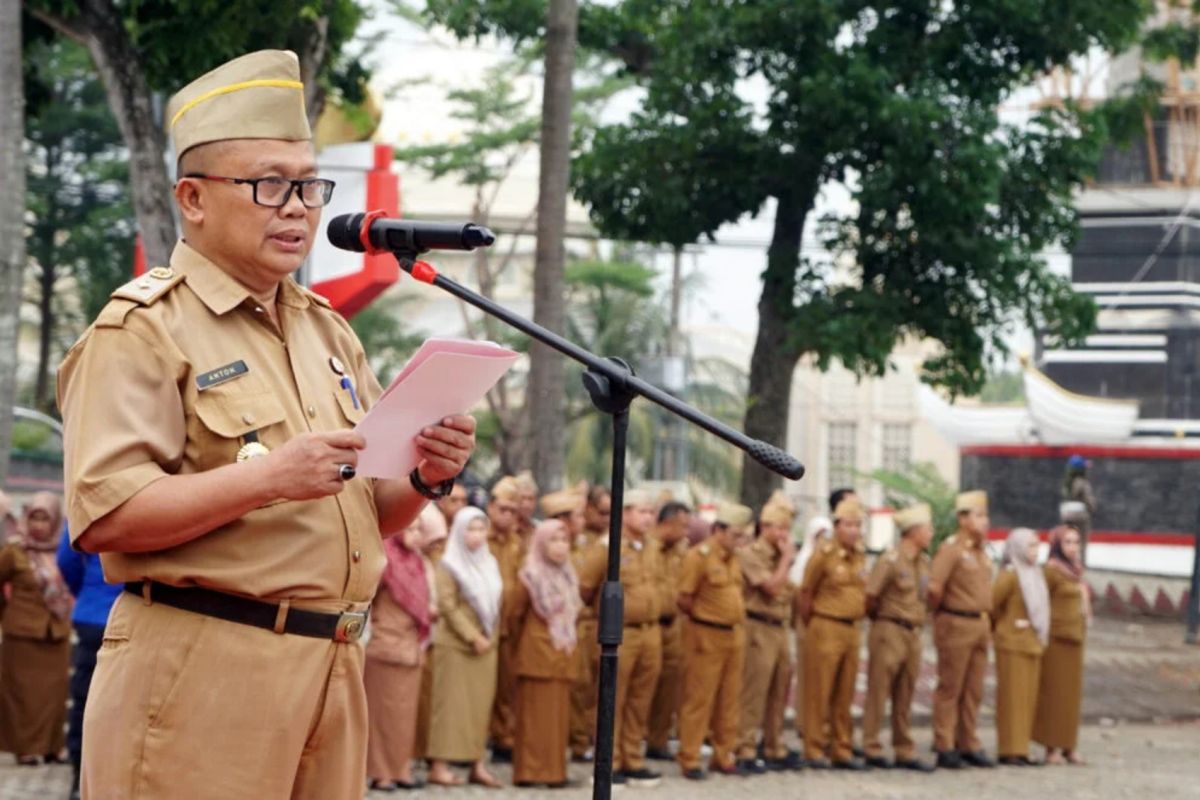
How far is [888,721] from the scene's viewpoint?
15.4 m

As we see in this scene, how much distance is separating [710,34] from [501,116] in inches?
664

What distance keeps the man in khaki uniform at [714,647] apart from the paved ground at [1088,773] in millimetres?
263

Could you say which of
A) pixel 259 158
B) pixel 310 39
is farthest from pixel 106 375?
pixel 310 39

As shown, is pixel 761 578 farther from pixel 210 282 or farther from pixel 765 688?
pixel 210 282

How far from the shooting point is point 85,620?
9312mm

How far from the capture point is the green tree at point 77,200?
94.6ft

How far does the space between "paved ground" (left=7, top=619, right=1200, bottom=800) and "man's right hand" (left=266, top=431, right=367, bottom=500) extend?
7.57 metres

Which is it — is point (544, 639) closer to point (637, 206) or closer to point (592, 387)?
point (637, 206)

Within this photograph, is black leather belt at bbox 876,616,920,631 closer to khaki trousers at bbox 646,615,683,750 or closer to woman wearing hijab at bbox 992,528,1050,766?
woman wearing hijab at bbox 992,528,1050,766

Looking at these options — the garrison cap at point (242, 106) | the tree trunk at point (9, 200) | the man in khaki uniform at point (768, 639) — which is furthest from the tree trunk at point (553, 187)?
the garrison cap at point (242, 106)

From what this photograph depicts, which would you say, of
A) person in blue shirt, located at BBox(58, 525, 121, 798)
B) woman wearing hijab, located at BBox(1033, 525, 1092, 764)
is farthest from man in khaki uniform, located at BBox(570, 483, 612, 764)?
person in blue shirt, located at BBox(58, 525, 121, 798)

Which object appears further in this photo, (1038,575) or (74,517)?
(1038,575)

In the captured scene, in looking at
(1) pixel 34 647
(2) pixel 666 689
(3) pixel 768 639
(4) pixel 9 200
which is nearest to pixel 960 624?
(3) pixel 768 639

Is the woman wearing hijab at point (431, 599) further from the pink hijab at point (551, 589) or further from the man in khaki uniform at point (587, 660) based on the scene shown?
the man in khaki uniform at point (587, 660)
